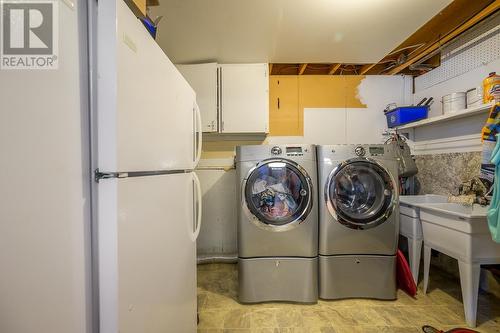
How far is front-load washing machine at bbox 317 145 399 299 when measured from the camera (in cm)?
189

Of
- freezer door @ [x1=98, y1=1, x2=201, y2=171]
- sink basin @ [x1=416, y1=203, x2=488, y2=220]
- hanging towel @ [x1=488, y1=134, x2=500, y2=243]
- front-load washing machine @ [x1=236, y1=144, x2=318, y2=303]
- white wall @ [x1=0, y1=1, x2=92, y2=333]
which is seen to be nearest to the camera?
white wall @ [x1=0, y1=1, x2=92, y2=333]

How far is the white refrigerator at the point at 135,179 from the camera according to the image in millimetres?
627

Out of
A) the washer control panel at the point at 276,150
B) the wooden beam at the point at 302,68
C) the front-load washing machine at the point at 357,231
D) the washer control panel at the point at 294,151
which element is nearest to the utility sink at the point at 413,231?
the front-load washing machine at the point at 357,231

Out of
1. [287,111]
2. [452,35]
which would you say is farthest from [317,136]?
[452,35]

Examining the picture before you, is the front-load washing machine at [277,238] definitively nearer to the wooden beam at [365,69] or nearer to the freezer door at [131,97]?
the freezer door at [131,97]

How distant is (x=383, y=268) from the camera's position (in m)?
1.92

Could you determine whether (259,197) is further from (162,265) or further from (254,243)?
(162,265)

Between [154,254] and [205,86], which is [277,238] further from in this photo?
[205,86]

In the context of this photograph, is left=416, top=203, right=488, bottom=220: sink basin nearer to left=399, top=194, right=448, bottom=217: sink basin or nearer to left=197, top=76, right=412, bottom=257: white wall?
left=399, top=194, right=448, bottom=217: sink basin

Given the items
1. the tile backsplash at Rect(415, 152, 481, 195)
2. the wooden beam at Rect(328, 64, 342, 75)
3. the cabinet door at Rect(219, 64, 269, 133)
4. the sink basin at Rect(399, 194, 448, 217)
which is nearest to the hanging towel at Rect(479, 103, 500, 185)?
the tile backsplash at Rect(415, 152, 481, 195)

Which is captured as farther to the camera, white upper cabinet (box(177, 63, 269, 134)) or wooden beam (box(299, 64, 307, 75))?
wooden beam (box(299, 64, 307, 75))

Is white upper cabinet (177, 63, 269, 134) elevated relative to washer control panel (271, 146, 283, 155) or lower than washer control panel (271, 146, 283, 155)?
elevated

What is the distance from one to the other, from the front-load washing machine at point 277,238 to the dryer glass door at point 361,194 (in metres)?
0.20

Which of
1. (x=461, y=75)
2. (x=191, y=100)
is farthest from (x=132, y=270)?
(x=461, y=75)
